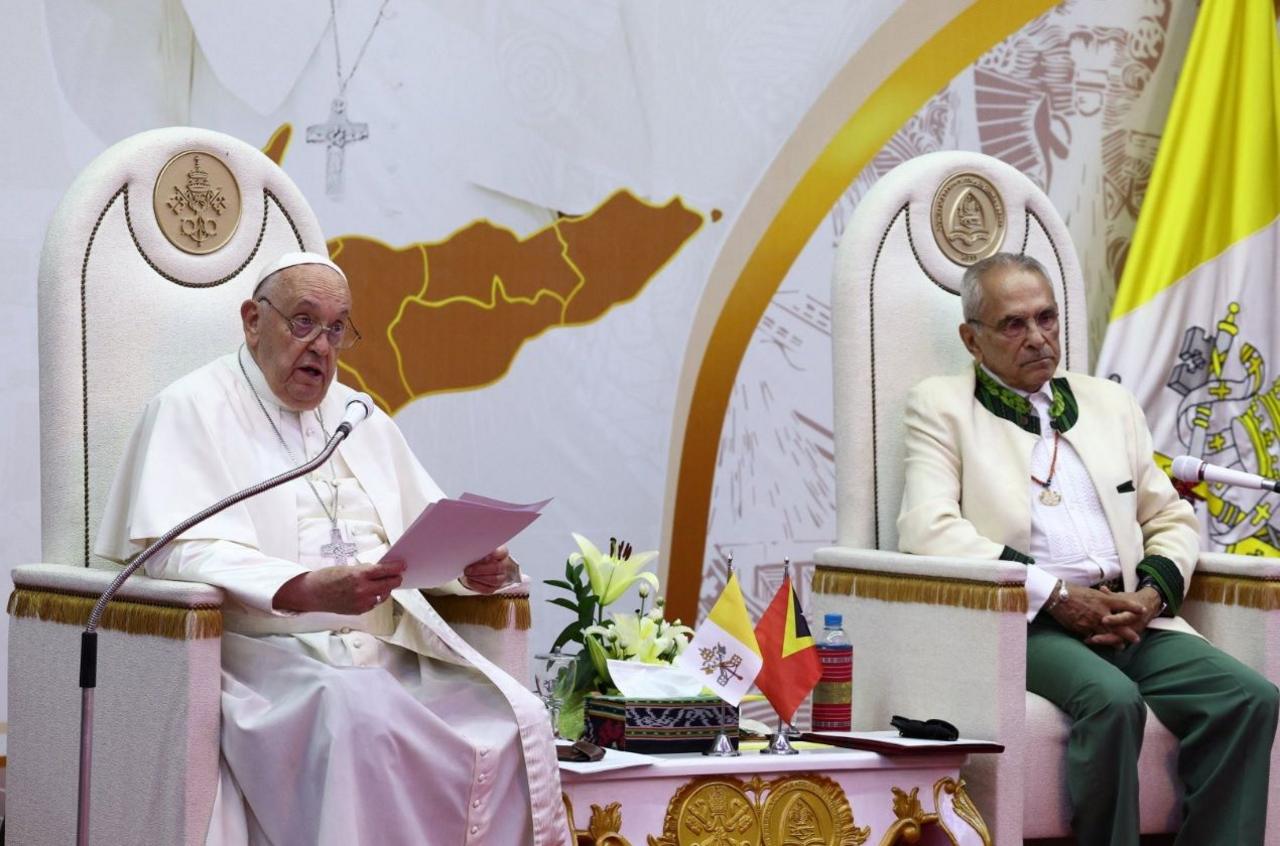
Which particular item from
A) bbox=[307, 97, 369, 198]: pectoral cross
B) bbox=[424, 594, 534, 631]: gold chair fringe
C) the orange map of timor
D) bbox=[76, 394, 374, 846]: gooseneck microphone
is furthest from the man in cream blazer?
bbox=[307, 97, 369, 198]: pectoral cross

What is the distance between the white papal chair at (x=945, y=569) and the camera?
12.7ft

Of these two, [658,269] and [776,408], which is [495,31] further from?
[776,408]

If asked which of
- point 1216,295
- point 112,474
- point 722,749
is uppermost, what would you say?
point 1216,295

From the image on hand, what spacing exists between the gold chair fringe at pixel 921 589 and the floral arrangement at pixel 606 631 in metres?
0.50

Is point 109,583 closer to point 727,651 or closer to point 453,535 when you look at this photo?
point 453,535

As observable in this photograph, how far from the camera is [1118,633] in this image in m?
4.13

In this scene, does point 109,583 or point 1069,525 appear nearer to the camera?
point 109,583

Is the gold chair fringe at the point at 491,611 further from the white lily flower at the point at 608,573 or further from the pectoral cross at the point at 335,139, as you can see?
the pectoral cross at the point at 335,139

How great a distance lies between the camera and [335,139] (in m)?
5.13

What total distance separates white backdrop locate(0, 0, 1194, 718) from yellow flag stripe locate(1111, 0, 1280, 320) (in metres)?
0.22

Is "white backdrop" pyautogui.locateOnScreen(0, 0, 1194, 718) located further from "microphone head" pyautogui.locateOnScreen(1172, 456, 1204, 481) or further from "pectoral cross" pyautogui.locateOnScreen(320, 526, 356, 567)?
"microphone head" pyautogui.locateOnScreen(1172, 456, 1204, 481)

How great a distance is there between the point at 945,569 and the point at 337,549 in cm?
140

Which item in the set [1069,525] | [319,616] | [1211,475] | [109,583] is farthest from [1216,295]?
[109,583]

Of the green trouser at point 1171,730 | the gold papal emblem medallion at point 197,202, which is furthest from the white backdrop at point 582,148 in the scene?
the green trouser at point 1171,730
